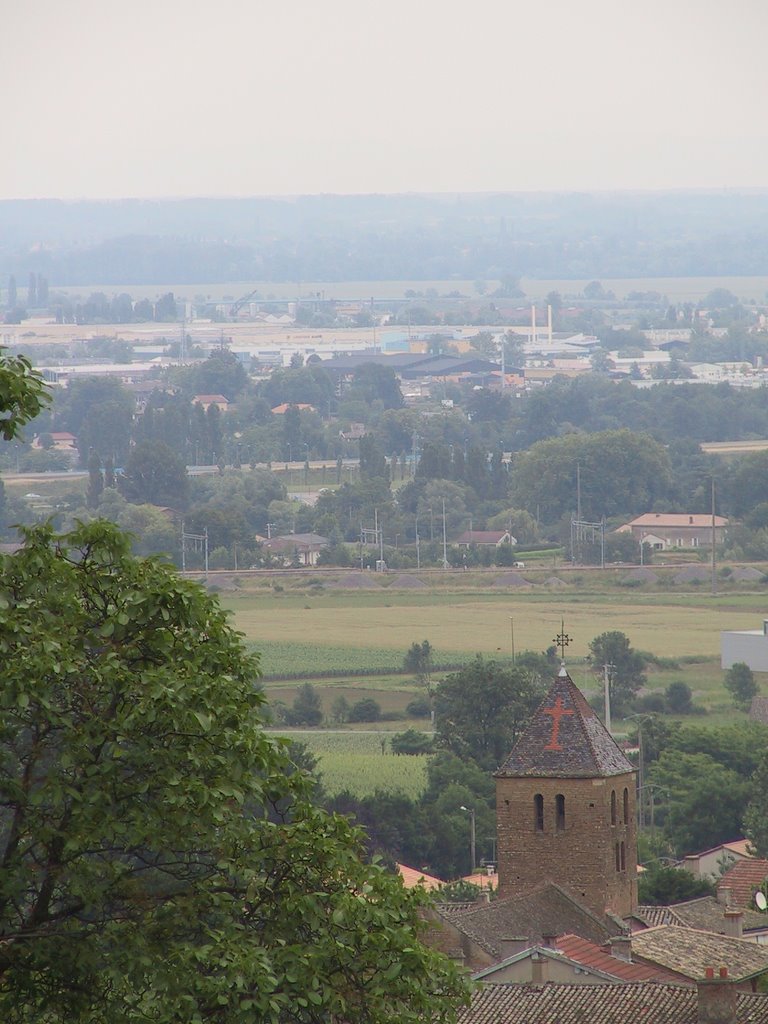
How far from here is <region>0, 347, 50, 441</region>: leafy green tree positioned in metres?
11.1

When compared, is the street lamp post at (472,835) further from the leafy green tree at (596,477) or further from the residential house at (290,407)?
the residential house at (290,407)

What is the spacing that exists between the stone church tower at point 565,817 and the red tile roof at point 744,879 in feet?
12.4

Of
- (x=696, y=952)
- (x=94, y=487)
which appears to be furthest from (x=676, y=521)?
(x=696, y=952)

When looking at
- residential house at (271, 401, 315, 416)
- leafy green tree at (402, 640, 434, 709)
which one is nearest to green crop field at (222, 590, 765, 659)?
leafy green tree at (402, 640, 434, 709)

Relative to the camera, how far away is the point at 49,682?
1095 centimetres

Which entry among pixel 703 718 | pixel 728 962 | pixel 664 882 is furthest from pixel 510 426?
pixel 728 962

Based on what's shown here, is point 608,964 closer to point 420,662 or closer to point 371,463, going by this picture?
point 420,662

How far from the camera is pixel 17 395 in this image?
1116cm

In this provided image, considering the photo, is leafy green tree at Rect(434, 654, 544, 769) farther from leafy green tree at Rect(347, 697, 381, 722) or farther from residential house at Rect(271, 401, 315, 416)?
residential house at Rect(271, 401, 315, 416)

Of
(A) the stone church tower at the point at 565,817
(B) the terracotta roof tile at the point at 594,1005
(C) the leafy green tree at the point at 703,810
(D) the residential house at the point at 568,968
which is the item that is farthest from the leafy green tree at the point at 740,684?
(B) the terracotta roof tile at the point at 594,1005

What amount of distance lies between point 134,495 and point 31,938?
121318mm

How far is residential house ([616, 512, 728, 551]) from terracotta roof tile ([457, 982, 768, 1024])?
89984 mm

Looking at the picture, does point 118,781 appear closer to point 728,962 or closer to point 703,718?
point 728,962

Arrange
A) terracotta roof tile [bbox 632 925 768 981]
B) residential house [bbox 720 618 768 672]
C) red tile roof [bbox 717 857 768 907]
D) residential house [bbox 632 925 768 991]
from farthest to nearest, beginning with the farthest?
1. residential house [bbox 720 618 768 672]
2. red tile roof [bbox 717 857 768 907]
3. terracotta roof tile [bbox 632 925 768 981]
4. residential house [bbox 632 925 768 991]
